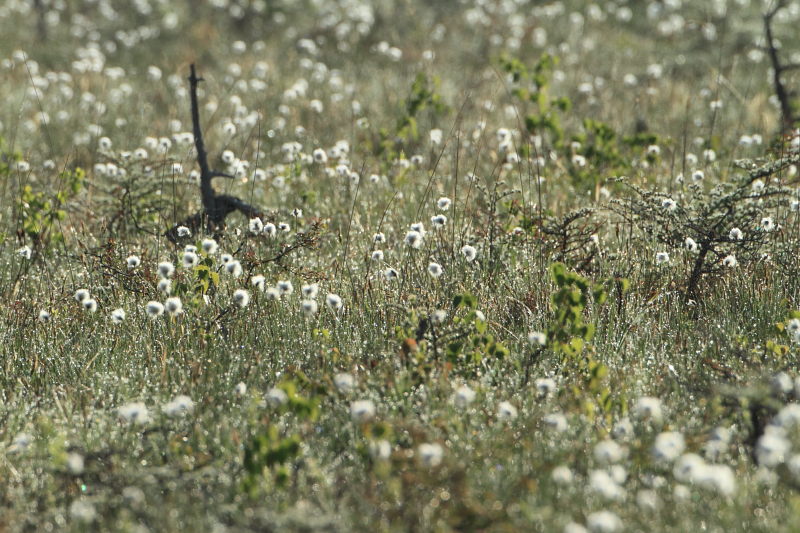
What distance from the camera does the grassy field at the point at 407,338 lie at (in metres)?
2.65

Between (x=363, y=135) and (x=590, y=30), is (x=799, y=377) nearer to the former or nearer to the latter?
(x=363, y=135)

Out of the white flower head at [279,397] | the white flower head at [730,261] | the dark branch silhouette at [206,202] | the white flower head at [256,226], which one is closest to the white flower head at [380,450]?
the white flower head at [279,397]

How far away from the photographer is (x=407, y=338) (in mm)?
3324

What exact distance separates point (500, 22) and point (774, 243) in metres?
7.46

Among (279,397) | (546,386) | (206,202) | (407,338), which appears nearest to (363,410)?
(279,397)

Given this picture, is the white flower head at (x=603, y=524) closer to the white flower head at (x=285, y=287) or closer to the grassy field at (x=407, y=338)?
the grassy field at (x=407, y=338)

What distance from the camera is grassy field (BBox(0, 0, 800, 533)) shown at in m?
2.65

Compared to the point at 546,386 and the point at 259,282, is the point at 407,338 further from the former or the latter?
the point at 259,282

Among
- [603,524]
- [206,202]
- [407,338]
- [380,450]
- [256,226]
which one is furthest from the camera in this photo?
[206,202]

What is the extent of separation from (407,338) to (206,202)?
82.3 inches

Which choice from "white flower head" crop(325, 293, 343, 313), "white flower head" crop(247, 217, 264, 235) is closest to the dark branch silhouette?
"white flower head" crop(247, 217, 264, 235)

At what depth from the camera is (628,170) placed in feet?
19.1

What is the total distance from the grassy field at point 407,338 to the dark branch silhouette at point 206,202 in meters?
0.07

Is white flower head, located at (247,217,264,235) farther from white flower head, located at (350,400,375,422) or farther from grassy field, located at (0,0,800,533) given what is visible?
white flower head, located at (350,400,375,422)
